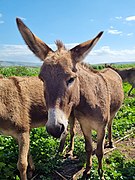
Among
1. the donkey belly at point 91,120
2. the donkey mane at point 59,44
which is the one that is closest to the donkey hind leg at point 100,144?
the donkey belly at point 91,120

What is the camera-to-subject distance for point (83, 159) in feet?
15.4

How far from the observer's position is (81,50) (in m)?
3.15

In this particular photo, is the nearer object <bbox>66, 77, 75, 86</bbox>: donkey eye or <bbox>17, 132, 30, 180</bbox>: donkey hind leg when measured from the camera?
<bbox>66, 77, 75, 86</bbox>: donkey eye

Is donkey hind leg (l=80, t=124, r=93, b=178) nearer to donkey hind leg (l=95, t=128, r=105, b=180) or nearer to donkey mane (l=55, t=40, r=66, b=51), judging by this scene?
donkey hind leg (l=95, t=128, r=105, b=180)

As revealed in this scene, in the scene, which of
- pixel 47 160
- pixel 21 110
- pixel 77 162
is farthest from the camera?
pixel 77 162

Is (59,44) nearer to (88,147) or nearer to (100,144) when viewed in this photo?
(100,144)

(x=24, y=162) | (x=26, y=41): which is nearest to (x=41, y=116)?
(x=24, y=162)

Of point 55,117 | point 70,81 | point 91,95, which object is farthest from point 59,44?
point 55,117

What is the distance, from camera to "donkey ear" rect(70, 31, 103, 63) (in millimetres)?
3094

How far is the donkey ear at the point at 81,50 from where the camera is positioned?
3094mm

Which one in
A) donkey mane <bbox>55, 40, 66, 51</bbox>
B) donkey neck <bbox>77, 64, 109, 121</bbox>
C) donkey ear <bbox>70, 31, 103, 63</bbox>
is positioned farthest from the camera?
donkey neck <bbox>77, 64, 109, 121</bbox>

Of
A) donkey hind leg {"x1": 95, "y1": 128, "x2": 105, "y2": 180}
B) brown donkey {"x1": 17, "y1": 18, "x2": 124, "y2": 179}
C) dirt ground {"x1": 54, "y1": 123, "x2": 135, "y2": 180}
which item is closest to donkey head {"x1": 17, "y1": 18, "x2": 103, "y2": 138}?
brown donkey {"x1": 17, "y1": 18, "x2": 124, "y2": 179}

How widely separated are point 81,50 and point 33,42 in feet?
2.15

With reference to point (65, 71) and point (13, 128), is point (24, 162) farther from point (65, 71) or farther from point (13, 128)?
point (65, 71)
